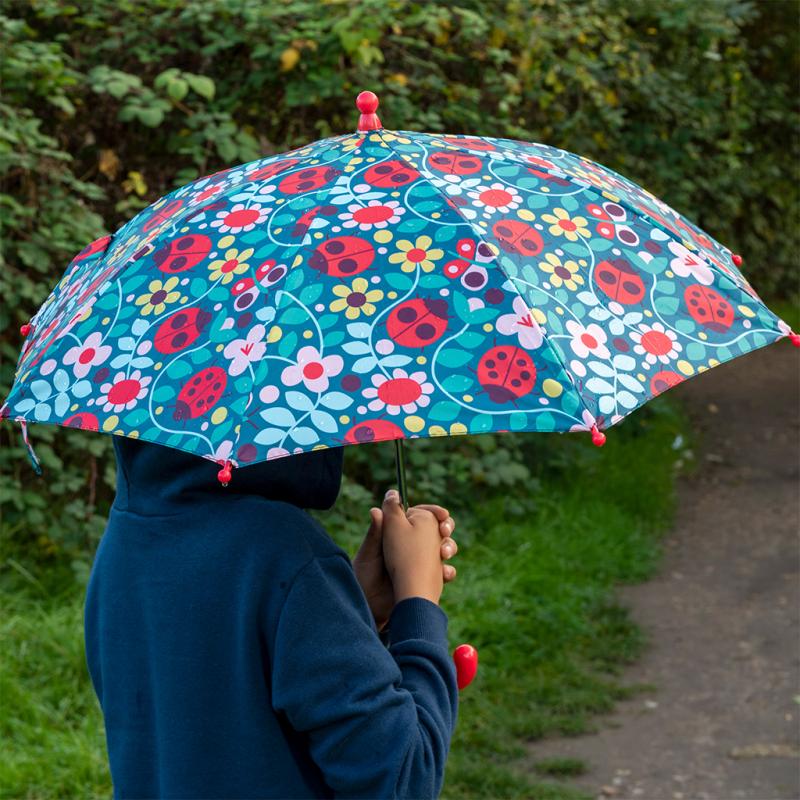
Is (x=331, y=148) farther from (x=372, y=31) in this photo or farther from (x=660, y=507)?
(x=660, y=507)

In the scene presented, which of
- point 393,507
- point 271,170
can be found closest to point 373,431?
point 393,507

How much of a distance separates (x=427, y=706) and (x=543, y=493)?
4567 millimetres

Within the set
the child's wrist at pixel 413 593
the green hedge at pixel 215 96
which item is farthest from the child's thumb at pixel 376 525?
the green hedge at pixel 215 96

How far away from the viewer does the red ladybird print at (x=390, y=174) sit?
1817mm

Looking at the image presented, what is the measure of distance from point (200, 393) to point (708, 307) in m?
0.78

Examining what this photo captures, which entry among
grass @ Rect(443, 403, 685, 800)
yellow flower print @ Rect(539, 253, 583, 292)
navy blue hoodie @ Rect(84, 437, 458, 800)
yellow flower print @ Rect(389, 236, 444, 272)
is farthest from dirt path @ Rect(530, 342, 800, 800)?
yellow flower print @ Rect(389, 236, 444, 272)

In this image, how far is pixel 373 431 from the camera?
1.55 metres

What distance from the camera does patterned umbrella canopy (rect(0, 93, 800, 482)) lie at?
158cm

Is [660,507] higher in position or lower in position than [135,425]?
lower

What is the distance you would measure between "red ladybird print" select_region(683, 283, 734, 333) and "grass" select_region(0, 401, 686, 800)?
2406 millimetres

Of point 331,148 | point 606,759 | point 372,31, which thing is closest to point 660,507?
point 606,759

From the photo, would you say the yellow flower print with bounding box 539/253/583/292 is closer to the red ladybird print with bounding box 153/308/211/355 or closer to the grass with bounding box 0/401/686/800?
the red ladybird print with bounding box 153/308/211/355

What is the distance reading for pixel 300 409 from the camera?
1587 mm

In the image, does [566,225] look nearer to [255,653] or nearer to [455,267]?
[455,267]
